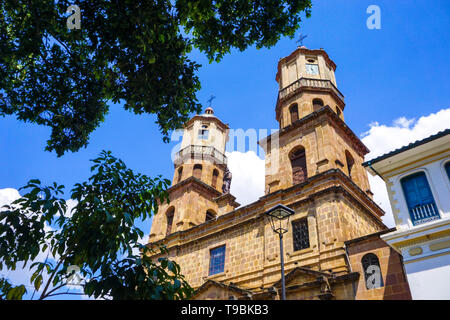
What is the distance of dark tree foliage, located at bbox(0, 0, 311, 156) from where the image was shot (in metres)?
6.99

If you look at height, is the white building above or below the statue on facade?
below

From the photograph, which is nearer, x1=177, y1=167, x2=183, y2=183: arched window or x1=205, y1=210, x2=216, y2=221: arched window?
x1=205, y1=210, x2=216, y2=221: arched window

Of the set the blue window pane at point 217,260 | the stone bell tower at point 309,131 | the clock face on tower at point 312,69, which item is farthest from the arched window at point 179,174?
the clock face on tower at point 312,69

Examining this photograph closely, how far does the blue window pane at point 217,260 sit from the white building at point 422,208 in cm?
1041

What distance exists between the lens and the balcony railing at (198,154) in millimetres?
28352

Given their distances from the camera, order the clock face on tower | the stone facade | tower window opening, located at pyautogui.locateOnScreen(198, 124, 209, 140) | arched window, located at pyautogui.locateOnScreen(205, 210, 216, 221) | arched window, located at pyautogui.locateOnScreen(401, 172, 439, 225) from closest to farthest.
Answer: arched window, located at pyautogui.locateOnScreen(401, 172, 439, 225) → the stone facade → the clock face on tower → arched window, located at pyautogui.locateOnScreen(205, 210, 216, 221) → tower window opening, located at pyautogui.locateOnScreen(198, 124, 209, 140)

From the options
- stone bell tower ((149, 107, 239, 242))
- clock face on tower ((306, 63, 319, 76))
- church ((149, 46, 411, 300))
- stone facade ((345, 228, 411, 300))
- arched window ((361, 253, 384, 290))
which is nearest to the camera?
stone facade ((345, 228, 411, 300))

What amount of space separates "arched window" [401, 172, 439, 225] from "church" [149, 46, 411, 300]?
165cm

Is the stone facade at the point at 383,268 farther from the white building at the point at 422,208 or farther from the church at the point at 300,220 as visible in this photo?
the white building at the point at 422,208

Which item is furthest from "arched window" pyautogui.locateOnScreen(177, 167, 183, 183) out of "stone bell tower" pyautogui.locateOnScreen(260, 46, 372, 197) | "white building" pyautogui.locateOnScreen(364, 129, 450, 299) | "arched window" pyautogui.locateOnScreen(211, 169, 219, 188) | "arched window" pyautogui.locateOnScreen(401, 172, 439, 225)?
"arched window" pyautogui.locateOnScreen(401, 172, 439, 225)

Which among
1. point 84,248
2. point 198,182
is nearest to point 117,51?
point 84,248

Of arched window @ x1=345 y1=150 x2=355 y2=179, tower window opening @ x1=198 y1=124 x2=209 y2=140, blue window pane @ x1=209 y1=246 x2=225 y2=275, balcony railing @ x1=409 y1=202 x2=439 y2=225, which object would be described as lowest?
balcony railing @ x1=409 y1=202 x2=439 y2=225

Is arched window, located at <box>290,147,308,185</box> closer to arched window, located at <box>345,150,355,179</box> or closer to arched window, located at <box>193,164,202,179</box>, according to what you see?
arched window, located at <box>345,150,355,179</box>
